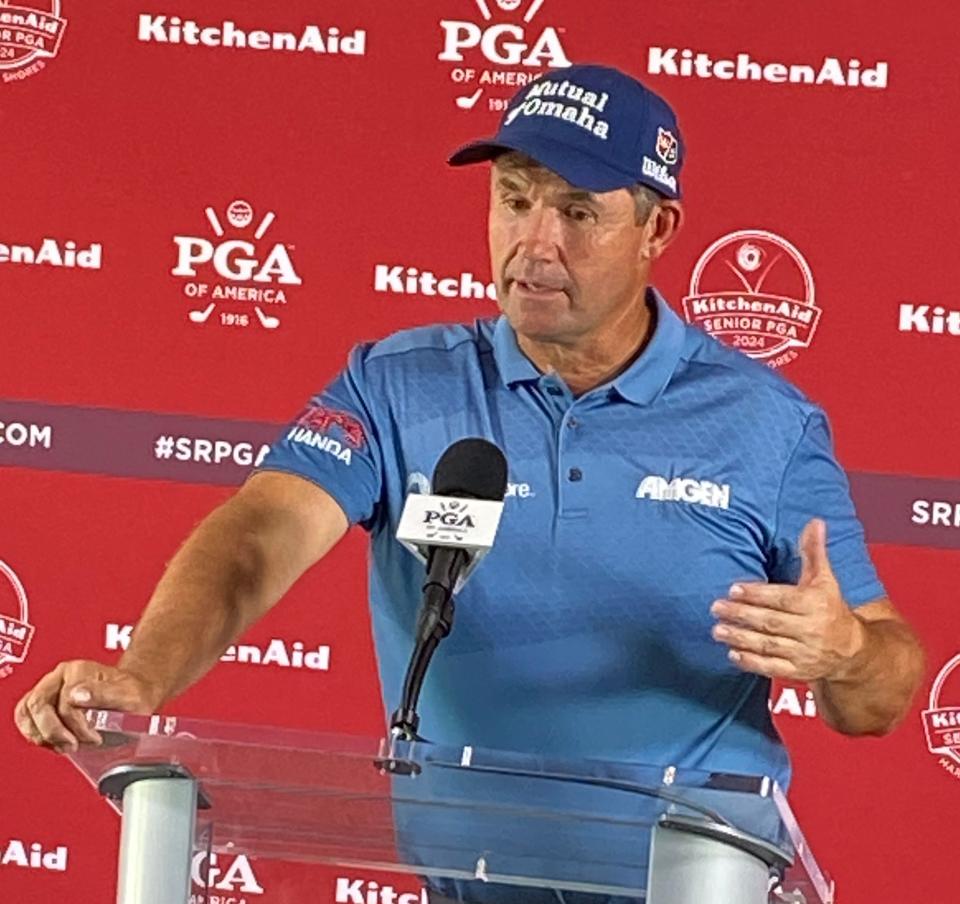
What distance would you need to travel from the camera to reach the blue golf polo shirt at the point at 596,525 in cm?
237

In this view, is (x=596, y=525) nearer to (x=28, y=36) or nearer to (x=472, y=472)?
(x=472, y=472)

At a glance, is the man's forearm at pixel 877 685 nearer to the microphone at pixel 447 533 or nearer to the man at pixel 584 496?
the man at pixel 584 496

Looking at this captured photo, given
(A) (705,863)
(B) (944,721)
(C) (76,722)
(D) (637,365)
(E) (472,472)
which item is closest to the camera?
(A) (705,863)

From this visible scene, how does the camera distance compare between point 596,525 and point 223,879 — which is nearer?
point 223,879

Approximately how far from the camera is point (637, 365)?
8.28 feet

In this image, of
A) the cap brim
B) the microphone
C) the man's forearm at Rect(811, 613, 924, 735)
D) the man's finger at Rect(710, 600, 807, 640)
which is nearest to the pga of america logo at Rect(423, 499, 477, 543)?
the microphone

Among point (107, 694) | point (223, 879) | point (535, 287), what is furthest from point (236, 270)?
point (223, 879)

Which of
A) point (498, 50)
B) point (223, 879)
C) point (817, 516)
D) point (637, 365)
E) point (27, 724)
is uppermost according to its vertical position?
point (498, 50)

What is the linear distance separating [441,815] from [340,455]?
0.77 meters

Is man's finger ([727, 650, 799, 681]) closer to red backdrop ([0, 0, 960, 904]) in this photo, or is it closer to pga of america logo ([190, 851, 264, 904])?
pga of america logo ([190, 851, 264, 904])

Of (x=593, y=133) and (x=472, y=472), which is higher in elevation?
(x=593, y=133)

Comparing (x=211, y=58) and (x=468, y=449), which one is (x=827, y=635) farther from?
(x=211, y=58)

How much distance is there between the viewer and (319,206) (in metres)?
3.95

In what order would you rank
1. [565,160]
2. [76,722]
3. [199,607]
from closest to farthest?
[76,722], [199,607], [565,160]
